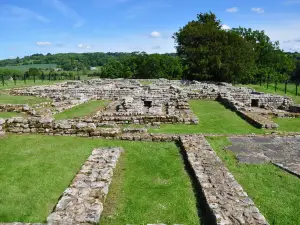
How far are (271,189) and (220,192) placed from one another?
1.77 metres

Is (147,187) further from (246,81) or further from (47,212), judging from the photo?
(246,81)

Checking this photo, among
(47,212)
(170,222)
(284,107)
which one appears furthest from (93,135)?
(284,107)

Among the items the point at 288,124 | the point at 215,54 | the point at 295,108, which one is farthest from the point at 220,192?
the point at 215,54

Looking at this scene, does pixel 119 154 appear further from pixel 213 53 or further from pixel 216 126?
pixel 213 53

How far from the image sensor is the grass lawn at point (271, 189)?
259 inches

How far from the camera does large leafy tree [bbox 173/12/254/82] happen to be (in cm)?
4756

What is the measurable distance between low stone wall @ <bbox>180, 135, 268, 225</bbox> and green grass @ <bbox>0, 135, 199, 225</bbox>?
45 centimetres

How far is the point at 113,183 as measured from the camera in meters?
Result: 8.15

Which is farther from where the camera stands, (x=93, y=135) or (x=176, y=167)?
(x=93, y=135)

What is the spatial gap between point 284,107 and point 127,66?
2460 inches

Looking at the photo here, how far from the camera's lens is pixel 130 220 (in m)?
6.39

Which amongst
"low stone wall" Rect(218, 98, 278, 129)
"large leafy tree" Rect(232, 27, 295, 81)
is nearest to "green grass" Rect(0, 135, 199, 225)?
"low stone wall" Rect(218, 98, 278, 129)

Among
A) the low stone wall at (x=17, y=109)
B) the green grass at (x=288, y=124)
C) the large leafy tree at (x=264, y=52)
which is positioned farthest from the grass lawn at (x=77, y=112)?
the large leafy tree at (x=264, y=52)

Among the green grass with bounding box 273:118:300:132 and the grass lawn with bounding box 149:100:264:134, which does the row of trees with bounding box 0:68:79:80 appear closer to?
the grass lawn with bounding box 149:100:264:134
